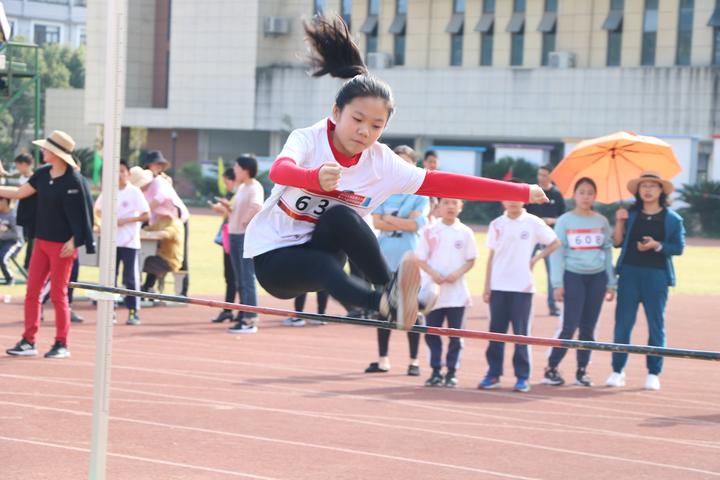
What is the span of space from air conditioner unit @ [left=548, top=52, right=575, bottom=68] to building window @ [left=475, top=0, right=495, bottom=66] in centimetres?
338

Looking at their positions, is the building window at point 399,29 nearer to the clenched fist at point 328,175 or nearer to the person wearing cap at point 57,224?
the person wearing cap at point 57,224

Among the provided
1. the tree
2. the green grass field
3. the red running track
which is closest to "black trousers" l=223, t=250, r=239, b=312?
the red running track

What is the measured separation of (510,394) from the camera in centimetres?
930

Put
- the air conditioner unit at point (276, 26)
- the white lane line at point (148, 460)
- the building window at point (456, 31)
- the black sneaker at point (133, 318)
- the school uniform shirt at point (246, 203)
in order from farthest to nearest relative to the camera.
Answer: the air conditioner unit at point (276, 26) < the building window at point (456, 31) < the black sneaker at point (133, 318) < the school uniform shirt at point (246, 203) < the white lane line at point (148, 460)

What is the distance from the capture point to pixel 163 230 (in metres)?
14.1

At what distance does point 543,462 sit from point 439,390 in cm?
232

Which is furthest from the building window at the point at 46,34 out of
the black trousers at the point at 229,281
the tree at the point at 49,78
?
the black trousers at the point at 229,281

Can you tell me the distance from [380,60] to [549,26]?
827 cm

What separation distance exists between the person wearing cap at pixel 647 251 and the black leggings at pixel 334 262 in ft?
16.5

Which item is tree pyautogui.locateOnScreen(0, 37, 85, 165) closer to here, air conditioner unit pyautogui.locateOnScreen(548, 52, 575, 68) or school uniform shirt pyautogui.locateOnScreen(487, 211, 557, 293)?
air conditioner unit pyautogui.locateOnScreen(548, 52, 575, 68)

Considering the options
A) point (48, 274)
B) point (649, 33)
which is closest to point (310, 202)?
point (48, 274)

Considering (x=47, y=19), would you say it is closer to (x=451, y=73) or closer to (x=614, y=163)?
(x=451, y=73)

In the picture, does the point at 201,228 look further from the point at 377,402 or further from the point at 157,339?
the point at 377,402

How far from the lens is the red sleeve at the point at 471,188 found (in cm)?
482
